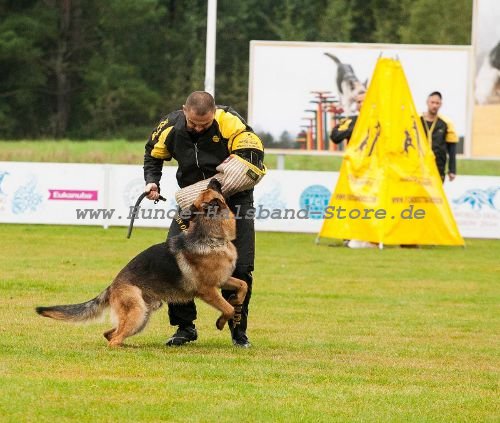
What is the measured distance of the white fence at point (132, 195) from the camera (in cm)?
1942

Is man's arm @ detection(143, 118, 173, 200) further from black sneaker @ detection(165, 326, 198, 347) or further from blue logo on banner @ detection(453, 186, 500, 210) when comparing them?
blue logo on banner @ detection(453, 186, 500, 210)

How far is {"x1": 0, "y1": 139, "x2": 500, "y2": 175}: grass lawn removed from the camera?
110 ft

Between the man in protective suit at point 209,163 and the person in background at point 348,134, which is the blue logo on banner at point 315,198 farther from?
the man in protective suit at point 209,163

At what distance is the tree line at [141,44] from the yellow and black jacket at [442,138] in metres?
26.9

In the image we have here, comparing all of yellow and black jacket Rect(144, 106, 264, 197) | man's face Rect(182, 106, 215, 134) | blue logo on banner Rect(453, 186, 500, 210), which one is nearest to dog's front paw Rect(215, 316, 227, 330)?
yellow and black jacket Rect(144, 106, 264, 197)

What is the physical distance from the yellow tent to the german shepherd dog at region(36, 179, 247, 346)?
974cm

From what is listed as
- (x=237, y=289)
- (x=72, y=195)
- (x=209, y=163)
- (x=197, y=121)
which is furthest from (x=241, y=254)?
(x=72, y=195)

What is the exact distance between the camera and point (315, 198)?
1984cm

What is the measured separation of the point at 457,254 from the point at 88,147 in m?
22.2

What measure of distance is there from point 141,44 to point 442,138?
103ft

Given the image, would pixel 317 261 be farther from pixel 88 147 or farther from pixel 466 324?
pixel 88 147

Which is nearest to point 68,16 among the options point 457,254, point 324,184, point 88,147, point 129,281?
point 88,147

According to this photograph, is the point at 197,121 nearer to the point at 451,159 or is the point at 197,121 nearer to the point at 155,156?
the point at 155,156

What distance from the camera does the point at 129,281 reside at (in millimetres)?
8000
